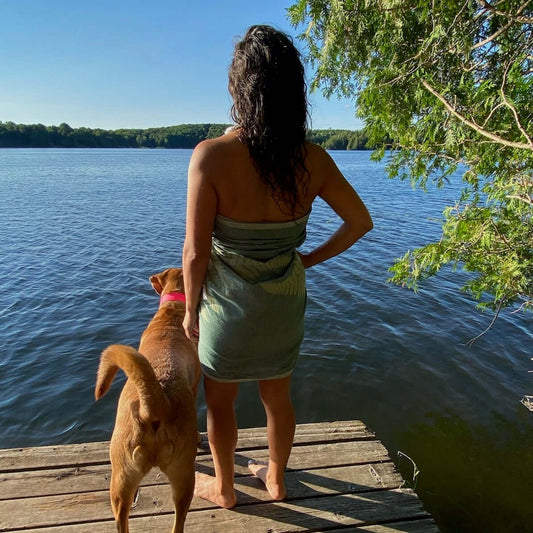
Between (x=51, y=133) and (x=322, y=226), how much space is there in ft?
314

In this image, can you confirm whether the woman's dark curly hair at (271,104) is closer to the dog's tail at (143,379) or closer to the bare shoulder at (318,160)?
the bare shoulder at (318,160)

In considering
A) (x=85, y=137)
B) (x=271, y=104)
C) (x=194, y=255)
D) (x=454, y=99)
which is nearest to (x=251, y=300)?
(x=194, y=255)

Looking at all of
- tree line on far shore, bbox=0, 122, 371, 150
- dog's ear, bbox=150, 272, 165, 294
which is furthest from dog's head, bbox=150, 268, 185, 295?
tree line on far shore, bbox=0, 122, 371, 150

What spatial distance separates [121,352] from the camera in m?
2.00

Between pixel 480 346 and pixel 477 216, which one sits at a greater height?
pixel 477 216

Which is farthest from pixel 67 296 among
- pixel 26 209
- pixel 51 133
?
pixel 51 133

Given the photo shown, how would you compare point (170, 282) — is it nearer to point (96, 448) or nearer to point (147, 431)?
point (96, 448)

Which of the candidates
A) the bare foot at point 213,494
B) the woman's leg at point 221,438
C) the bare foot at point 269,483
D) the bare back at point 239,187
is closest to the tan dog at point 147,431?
the woman's leg at point 221,438

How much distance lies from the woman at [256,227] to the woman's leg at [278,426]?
0.01 meters

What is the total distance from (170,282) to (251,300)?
6.31 feet

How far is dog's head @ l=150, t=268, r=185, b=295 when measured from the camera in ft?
12.2

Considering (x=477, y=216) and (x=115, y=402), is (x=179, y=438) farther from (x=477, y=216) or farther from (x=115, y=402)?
(x=115, y=402)

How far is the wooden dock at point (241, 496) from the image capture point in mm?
2564

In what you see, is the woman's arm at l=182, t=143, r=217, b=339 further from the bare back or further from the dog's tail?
the dog's tail
